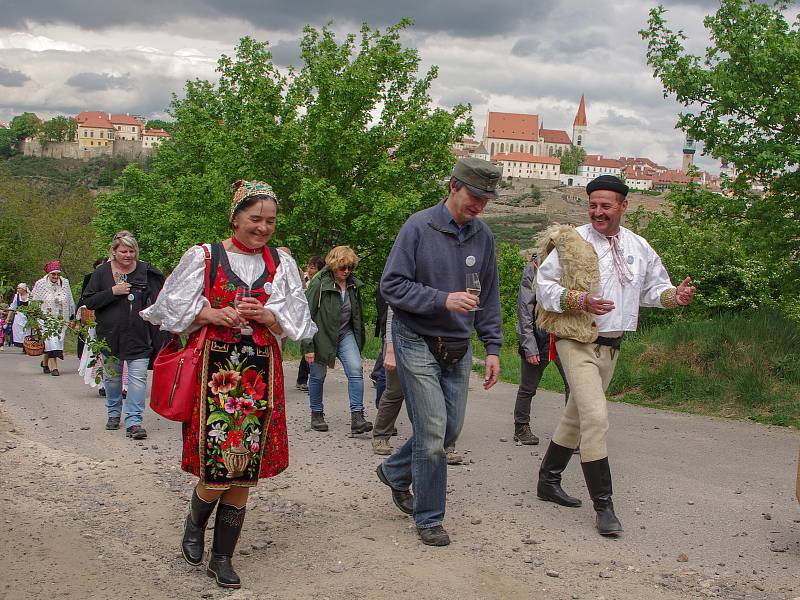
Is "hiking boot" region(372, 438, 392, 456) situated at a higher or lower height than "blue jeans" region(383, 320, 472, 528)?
lower

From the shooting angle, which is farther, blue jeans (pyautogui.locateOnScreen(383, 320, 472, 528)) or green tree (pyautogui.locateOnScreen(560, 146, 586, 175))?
green tree (pyautogui.locateOnScreen(560, 146, 586, 175))

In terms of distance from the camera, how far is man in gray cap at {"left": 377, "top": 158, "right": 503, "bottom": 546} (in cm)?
504

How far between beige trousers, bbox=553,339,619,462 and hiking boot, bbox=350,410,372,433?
10.9 feet

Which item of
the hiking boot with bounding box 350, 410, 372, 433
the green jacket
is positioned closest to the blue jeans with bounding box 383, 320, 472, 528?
the hiking boot with bounding box 350, 410, 372, 433

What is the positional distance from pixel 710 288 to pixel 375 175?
58.8ft

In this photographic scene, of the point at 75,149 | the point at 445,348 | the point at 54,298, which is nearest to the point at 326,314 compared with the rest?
the point at 445,348

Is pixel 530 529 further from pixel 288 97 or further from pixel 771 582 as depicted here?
pixel 288 97

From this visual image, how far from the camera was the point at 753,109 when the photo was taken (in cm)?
1159

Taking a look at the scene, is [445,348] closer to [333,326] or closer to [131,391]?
[333,326]

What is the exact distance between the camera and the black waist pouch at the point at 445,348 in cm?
509

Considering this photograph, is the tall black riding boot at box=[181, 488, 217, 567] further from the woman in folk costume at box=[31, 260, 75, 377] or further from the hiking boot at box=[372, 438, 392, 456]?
the woman in folk costume at box=[31, 260, 75, 377]

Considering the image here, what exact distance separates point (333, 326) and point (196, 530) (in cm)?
441

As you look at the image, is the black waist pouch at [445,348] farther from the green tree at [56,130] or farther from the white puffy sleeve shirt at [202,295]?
the green tree at [56,130]

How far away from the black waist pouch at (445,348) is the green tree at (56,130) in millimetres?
166885
